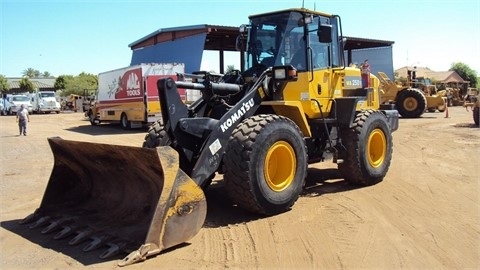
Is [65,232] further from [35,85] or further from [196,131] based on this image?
[35,85]

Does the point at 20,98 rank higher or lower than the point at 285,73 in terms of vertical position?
higher

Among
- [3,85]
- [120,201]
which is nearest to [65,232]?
[120,201]

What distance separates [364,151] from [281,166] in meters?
2.06

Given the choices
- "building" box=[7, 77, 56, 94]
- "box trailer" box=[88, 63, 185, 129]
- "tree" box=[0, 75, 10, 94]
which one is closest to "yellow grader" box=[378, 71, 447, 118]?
"box trailer" box=[88, 63, 185, 129]

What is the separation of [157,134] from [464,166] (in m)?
6.68

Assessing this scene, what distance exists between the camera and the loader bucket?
478cm

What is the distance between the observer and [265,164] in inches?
233

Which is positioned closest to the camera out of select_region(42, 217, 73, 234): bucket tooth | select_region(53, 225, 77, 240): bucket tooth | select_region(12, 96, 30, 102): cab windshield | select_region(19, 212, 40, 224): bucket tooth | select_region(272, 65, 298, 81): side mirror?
select_region(53, 225, 77, 240): bucket tooth

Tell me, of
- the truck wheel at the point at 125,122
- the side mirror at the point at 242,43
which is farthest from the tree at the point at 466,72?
the side mirror at the point at 242,43

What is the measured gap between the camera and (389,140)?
8.52 m

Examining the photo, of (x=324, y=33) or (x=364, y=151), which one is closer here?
(x=324, y=33)

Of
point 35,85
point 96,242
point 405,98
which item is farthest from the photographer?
point 35,85

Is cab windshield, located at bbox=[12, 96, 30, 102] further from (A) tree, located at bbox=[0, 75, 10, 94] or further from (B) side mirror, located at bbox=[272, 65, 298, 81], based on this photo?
(B) side mirror, located at bbox=[272, 65, 298, 81]

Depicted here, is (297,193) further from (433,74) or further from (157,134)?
(433,74)
